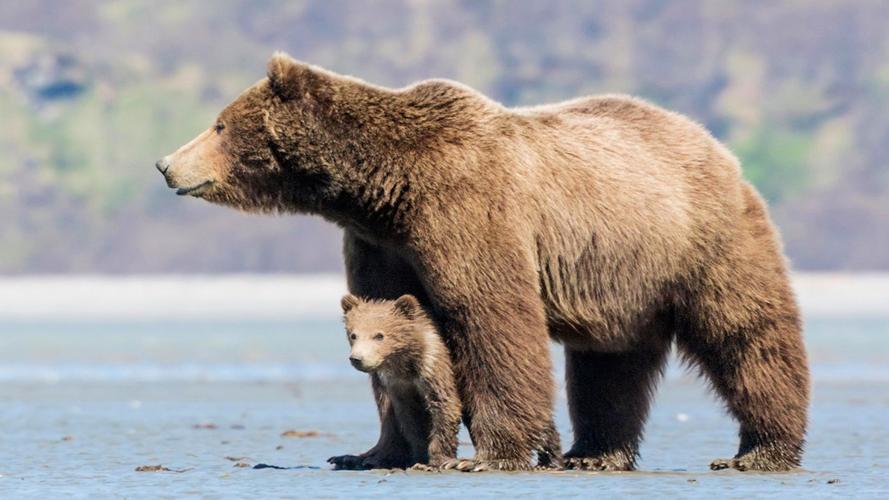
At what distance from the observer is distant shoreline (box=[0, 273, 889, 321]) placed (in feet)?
157

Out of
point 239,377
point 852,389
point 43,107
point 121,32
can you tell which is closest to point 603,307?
point 852,389

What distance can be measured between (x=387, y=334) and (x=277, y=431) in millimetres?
4079

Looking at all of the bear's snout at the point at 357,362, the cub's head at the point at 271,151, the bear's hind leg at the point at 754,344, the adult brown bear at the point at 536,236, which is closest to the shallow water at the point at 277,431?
the bear's hind leg at the point at 754,344

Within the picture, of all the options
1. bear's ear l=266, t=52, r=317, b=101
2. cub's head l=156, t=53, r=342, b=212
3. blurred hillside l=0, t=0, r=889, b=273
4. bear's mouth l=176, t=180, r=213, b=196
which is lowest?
bear's mouth l=176, t=180, r=213, b=196

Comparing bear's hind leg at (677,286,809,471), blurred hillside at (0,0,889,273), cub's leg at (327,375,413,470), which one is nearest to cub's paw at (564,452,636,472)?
bear's hind leg at (677,286,809,471)

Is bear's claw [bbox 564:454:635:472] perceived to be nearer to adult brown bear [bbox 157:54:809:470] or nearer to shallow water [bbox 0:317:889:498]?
adult brown bear [bbox 157:54:809:470]

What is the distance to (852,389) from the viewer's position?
55.8 feet

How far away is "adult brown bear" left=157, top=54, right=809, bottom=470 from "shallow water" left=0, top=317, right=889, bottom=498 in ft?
1.39

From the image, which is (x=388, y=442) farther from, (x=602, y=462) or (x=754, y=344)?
(x=754, y=344)

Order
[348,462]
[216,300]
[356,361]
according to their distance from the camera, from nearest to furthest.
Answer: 1. [356,361]
2. [348,462]
3. [216,300]

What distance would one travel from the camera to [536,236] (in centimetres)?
896

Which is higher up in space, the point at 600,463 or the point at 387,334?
the point at 387,334

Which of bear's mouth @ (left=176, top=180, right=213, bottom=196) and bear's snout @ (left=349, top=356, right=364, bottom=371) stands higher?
bear's mouth @ (left=176, top=180, right=213, bottom=196)

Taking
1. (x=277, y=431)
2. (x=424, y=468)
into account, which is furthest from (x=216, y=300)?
(x=424, y=468)
